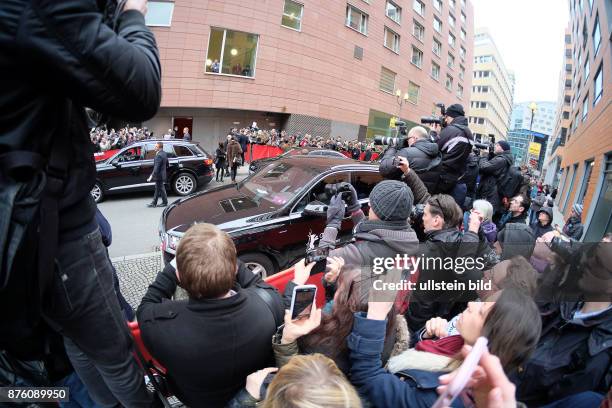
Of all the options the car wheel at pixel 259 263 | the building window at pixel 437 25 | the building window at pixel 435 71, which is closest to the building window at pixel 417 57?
the building window at pixel 435 71

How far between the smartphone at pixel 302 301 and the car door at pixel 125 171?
30.0ft

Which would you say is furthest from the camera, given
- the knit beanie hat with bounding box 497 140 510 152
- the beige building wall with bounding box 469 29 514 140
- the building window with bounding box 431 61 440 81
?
the beige building wall with bounding box 469 29 514 140

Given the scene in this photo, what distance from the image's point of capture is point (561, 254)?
199cm

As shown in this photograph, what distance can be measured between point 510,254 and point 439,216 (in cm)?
65

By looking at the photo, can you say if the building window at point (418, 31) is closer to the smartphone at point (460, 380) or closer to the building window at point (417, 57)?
the building window at point (417, 57)

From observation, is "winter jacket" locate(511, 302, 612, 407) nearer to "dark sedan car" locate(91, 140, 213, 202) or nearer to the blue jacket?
the blue jacket

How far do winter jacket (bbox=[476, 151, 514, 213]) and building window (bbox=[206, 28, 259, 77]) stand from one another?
18902 mm

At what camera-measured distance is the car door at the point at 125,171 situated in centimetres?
895

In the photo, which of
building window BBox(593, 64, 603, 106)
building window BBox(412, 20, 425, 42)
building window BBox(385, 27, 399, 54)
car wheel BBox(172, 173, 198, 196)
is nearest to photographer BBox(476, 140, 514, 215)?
car wheel BBox(172, 173, 198, 196)

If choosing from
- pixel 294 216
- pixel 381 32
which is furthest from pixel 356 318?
pixel 381 32

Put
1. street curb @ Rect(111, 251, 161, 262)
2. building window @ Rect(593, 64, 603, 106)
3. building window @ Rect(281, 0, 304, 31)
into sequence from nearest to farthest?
1. street curb @ Rect(111, 251, 161, 262)
2. building window @ Rect(593, 64, 603, 106)
3. building window @ Rect(281, 0, 304, 31)

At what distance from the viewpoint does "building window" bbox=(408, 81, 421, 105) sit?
31.7 m

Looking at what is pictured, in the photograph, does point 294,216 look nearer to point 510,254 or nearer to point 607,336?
point 510,254

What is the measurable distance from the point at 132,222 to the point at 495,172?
7373 mm
